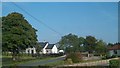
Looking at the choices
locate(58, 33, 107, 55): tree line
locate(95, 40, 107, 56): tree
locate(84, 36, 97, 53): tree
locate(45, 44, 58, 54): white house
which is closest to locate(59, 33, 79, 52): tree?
locate(58, 33, 107, 55): tree line

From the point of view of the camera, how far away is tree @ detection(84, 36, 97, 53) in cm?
6862

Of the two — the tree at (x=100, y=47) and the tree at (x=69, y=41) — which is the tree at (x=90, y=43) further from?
the tree at (x=69, y=41)

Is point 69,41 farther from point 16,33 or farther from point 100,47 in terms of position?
point 16,33

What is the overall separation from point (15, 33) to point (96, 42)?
32.5 m

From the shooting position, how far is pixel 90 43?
229 feet

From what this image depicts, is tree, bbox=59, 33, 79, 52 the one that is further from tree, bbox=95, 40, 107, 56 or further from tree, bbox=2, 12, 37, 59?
tree, bbox=2, 12, 37, 59

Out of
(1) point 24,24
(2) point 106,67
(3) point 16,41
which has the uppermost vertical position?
(1) point 24,24

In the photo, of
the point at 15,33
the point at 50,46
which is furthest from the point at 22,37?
the point at 50,46

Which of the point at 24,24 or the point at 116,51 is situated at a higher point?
the point at 24,24

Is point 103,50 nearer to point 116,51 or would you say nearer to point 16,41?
point 116,51

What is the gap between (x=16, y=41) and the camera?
1571 inches

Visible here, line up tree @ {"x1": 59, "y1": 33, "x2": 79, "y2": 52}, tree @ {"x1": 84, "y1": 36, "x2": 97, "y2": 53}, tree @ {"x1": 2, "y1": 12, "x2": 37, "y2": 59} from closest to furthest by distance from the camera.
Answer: tree @ {"x1": 2, "y1": 12, "x2": 37, "y2": 59} → tree @ {"x1": 84, "y1": 36, "x2": 97, "y2": 53} → tree @ {"x1": 59, "y1": 33, "x2": 79, "y2": 52}

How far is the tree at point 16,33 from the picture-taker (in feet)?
129

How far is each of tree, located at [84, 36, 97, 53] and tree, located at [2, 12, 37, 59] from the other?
27944mm
